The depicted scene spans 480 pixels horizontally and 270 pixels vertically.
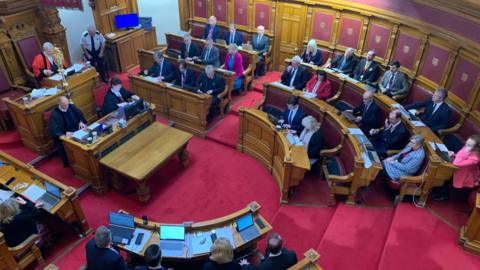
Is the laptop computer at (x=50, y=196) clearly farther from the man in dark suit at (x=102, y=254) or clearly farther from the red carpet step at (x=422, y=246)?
the red carpet step at (x=422, y=246)

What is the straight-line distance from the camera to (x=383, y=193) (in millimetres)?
5539

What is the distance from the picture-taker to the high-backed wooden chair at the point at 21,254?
4192mm

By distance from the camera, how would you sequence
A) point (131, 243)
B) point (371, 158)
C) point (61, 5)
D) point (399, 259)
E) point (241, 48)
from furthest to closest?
point (241, 48)
point (61, 5)
point (371, 158)
point (399, 259)
point (131, 243)

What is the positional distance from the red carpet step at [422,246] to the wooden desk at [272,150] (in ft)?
4.75

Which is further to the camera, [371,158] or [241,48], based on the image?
[241,48]

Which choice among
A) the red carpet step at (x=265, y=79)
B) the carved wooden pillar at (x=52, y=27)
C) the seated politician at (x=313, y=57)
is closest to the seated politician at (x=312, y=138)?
the seated politician at (x=313, y=57)

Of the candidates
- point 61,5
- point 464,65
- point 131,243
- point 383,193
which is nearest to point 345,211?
point 383,193

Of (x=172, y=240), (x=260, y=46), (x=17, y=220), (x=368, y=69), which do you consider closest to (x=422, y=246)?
(x=172, y=240)

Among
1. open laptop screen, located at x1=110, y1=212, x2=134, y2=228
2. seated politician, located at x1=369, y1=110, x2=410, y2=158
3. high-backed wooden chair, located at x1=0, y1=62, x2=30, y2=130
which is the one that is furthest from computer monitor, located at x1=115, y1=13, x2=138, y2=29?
seated politician, located at x1=369, y1=110, x2=410, y2=158

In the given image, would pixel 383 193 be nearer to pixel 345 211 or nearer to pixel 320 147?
pixel 345 211

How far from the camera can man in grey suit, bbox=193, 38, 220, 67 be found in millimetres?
8444

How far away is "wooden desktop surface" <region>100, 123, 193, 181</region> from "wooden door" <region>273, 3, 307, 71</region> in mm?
4301

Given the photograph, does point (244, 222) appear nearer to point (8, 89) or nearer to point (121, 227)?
point (121, 227)

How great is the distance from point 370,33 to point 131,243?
6609 mm
